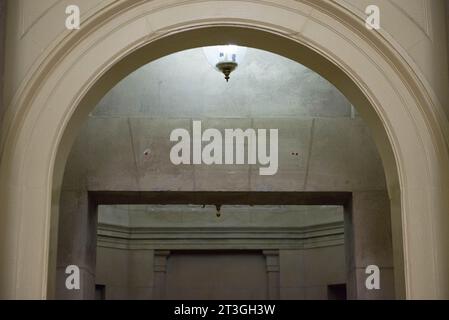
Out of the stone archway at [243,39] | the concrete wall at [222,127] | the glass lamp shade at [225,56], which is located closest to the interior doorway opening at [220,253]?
the concrete wall at [222,127]

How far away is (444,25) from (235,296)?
23.7 ft

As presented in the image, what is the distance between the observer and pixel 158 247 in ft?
38.9

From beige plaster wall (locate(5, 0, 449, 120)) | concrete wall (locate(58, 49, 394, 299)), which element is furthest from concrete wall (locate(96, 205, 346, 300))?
beige plaster wall (locate(5, 0, 449, 120))

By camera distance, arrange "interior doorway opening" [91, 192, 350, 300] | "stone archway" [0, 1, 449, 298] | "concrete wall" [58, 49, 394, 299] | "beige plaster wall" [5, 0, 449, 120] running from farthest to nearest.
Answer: "interior doorway opening" [91, 192, 350, 300]
"concrete wall" [58, 49, 394, 299]
"beige plaster wall" [5, 0, 449, 120]
"stone archway" [0, 1, 449, 298]

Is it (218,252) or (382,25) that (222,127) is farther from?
(218,252)

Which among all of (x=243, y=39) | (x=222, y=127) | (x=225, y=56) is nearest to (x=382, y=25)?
(x=243, y=39)

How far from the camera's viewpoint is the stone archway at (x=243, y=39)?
5.24 metres

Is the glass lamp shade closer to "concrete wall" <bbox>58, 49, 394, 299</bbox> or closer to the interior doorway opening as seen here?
"concrete wall" <bbox>58, 49, 394, 299</bbox>

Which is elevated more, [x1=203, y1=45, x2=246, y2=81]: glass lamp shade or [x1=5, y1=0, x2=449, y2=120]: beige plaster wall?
[x1=203, y1=45, x2=246, y2=81]: glass lamp shade

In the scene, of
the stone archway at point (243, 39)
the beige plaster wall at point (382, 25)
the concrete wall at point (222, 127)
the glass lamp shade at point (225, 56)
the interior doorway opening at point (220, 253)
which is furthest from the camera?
the interior doorway opening at point (220, 253)

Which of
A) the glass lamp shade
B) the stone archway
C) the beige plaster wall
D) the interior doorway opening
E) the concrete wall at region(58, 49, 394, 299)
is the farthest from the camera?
the interior doorway opening

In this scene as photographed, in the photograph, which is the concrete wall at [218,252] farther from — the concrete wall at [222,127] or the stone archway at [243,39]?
the stone archway at [243,39]

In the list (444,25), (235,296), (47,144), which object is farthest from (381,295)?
(235,296)

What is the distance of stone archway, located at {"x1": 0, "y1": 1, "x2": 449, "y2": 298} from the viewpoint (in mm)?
5242
